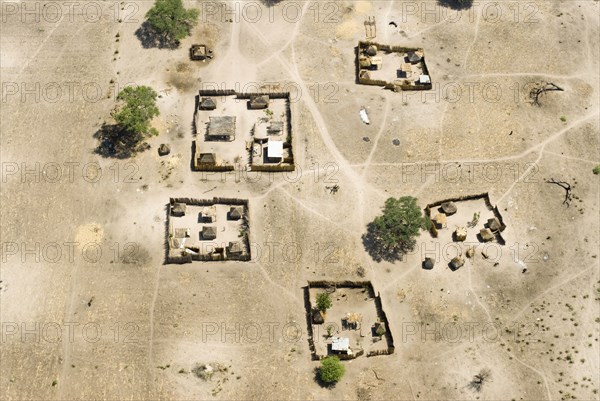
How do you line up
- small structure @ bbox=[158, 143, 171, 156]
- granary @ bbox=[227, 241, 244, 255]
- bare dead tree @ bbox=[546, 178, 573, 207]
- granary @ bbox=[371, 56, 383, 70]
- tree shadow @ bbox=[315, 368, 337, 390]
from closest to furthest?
tree shadow @ bbox=[315, 368, 337, 390] → granary @ bbox=[227, 241, 244, 255] → bare dead tree @ bbox=[546, 178, 573, 207] → small structure @ bbox=[158, 143, 171, 156] → granary @ bbox=[371, 56, 383, 70]

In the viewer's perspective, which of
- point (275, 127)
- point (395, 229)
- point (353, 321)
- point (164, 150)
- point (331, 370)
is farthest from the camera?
point (275, 127)

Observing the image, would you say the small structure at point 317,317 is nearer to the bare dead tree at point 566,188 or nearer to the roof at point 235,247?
the roof at point 235,247

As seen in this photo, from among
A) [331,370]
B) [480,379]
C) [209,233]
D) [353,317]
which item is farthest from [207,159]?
[480,379]

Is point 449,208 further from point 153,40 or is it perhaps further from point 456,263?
point 153,40

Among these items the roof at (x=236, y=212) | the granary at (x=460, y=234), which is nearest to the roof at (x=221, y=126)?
the roof at (x=236, y=212)

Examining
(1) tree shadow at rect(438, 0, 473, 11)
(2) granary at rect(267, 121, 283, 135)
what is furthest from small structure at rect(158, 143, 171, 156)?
(1) tree shadow at rect(438, 0, 473, 11)

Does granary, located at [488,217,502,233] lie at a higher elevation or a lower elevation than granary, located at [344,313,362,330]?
higher

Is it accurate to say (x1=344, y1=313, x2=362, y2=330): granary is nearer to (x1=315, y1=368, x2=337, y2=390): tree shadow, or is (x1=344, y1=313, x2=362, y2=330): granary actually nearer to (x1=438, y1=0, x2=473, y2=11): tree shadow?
(x1=315, y1=368, x2=337, y2=390): tree shadow
